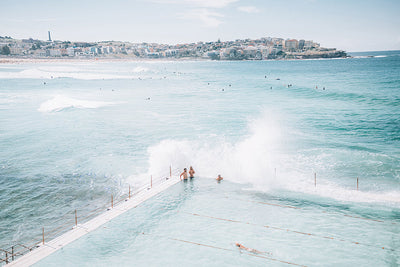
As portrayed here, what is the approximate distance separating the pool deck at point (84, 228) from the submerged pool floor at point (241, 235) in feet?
1.20

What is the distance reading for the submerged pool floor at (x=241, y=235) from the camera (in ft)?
38.6

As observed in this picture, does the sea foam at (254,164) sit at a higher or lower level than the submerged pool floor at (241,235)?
higher

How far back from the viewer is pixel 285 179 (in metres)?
20.2

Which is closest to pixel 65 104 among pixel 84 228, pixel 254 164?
pixel 254 164

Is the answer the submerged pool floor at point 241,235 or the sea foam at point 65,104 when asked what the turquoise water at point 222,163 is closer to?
the submerged pool floor at point 241,235

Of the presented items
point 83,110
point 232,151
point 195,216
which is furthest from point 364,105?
point 83,110

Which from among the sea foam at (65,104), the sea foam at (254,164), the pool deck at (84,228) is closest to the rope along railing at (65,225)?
the pool deck at (84,228)

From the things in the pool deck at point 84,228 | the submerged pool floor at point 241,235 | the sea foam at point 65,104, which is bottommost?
the submerged pool floor at point 241,235

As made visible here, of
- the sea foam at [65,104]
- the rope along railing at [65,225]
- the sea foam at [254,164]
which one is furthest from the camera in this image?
the sea foam at [65,104]

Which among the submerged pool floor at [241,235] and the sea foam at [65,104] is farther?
the sea foam at [65,104]

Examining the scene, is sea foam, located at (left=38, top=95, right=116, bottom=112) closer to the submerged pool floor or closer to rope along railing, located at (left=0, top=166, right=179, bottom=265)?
rope along railing, located at (left=0, top=166, right=179, bottom=265)

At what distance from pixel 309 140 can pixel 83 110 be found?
3496 centimetres

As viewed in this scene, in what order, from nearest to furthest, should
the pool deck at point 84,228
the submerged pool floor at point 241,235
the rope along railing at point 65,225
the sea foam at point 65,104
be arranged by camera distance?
the pool deck at point 84,228
the submerged pool floor at point 241,235
the rope along railing at point 65,225
the sea foam at point 65,104

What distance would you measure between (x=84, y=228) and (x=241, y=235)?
7575 millimetres
